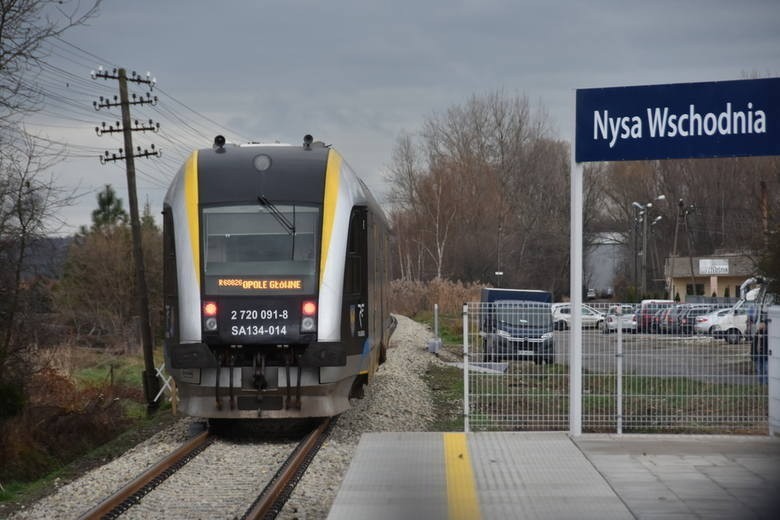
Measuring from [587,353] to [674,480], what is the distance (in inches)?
117

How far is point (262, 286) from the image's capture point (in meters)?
11.9

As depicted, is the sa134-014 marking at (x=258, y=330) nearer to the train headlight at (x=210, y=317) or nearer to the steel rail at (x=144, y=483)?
the train headlight at (x=210, y=317)

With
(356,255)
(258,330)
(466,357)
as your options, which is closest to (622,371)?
(466,357)

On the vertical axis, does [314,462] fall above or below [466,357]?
below

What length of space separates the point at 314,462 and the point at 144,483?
2030 millimetres

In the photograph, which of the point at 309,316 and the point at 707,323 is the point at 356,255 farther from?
the point at 707,323

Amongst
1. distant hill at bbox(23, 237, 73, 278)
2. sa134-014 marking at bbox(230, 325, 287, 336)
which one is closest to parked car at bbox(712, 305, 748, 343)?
sa134-014 marking at bbox(230, 325, 287, 336)

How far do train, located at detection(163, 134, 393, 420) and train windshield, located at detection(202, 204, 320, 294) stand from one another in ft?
0.04

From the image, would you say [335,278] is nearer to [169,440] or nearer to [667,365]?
[169,440]

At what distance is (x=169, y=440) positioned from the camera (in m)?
12.9

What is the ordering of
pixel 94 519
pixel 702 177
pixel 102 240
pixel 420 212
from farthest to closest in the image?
pixel 420 212
pixel 702 177
pixel 102 240
pixel 94 519

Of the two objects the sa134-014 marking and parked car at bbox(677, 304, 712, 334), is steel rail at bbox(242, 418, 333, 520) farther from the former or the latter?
parked car at bbox(677, 304, 712, 334)

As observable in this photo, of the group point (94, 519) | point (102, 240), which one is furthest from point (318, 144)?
point (102, 240)

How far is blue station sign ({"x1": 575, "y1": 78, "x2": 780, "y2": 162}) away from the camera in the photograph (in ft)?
35.4
